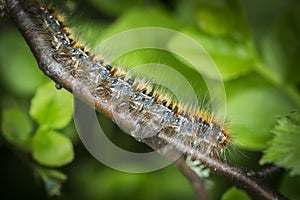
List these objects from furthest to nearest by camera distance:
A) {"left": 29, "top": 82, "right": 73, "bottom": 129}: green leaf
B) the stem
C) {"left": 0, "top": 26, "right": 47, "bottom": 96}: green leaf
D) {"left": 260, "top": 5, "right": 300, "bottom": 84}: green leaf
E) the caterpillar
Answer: {"left": 0, "top": 26, "right": 47, "bottom": 96}: green leaf, {"left": 260, "top": 5, "right": 300, "bottom": 84}: green leaf, {"left": 29, "top": 82, "right": 73, "bottom": 129}: green leaf, the stem, the caterpillar

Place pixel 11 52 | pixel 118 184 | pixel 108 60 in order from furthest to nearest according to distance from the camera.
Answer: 1. pixel 11 52
2. pixel 118 184
3. pixel 108 60

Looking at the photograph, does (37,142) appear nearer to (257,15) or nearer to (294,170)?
(294,170)

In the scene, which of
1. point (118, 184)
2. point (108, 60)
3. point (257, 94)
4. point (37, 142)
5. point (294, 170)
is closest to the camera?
point (294, 170)

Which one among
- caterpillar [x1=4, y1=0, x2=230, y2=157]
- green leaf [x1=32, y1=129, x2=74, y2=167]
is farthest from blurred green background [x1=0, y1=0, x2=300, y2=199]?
caterpillar [x1=4, y1=0, x2=230, y2=157]

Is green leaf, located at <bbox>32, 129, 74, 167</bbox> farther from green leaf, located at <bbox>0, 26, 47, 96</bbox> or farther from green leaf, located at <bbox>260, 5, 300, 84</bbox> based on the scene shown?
green leaf, located at <bbox>260, 5, 300, 84</bbox>

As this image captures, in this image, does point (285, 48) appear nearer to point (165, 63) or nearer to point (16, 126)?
point (165, 63)

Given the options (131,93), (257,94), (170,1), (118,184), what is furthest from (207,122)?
(170,1)

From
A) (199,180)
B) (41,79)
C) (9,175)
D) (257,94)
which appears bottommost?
(9,175)
